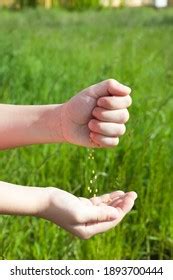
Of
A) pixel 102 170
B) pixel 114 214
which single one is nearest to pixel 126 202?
pixel 114 214

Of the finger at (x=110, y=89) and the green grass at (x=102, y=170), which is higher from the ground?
the finger at (x=110, y=89)

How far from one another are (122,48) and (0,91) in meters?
1.61

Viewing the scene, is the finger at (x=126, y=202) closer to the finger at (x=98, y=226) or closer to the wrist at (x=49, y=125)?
the finger at (x=98, y=226)

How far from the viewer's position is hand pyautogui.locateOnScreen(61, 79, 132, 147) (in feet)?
3.75

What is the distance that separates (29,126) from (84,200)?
151 millimetres

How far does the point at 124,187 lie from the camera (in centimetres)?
190

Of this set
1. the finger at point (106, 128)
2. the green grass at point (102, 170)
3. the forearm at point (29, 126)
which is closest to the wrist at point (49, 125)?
the forearm at point (29, 126)

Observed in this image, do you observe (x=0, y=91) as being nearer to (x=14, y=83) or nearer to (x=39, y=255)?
(x=14, y=83)

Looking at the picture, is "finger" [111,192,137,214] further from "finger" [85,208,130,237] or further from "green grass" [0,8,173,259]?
"green grass" [0,8,173,259]

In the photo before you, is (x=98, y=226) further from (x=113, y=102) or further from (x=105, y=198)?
(x=113, y=102)

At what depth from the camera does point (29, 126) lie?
127 cm

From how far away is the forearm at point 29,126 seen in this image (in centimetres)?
127
